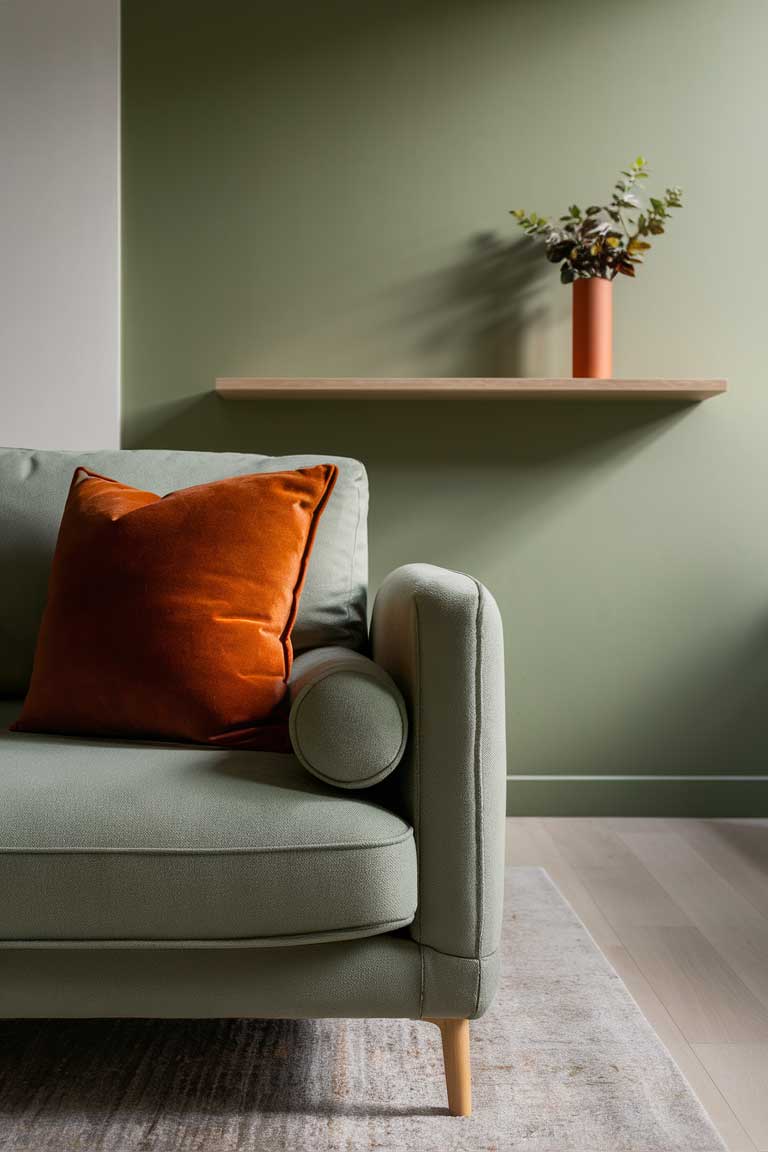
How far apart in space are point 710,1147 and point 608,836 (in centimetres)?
131

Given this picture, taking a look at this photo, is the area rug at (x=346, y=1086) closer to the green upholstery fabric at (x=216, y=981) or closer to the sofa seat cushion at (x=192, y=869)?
the green upholstery fabric at (x=216, y=981)

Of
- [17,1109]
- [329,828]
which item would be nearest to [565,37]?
[329,828]

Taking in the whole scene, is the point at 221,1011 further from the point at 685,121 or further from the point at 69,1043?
the point at 685,121

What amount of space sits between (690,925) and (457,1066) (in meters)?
0.84

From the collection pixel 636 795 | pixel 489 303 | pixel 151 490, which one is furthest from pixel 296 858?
pixel 489 303

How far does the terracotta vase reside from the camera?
251 centimetres

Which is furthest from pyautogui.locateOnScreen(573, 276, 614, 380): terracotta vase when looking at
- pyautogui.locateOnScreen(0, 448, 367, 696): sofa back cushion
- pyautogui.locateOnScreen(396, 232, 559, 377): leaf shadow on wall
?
pyautogui.locateOnScreen(0, 448, 367, 696): sofa back cushion

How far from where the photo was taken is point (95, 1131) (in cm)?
125

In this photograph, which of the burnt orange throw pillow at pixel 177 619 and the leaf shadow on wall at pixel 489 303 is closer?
the burnt orange throw pillow at pixel 177 619

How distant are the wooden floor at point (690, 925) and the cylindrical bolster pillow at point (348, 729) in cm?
64

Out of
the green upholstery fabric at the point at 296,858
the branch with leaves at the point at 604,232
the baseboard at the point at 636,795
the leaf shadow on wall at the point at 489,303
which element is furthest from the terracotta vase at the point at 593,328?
the green upholstery fabric at the point at 296,858

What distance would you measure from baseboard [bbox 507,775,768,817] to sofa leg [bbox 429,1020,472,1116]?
54.7 inches

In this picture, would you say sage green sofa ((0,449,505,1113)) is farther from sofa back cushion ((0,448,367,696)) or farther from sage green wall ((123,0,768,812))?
sage green wall ((123,0,768,812))

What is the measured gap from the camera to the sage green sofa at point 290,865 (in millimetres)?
1164
